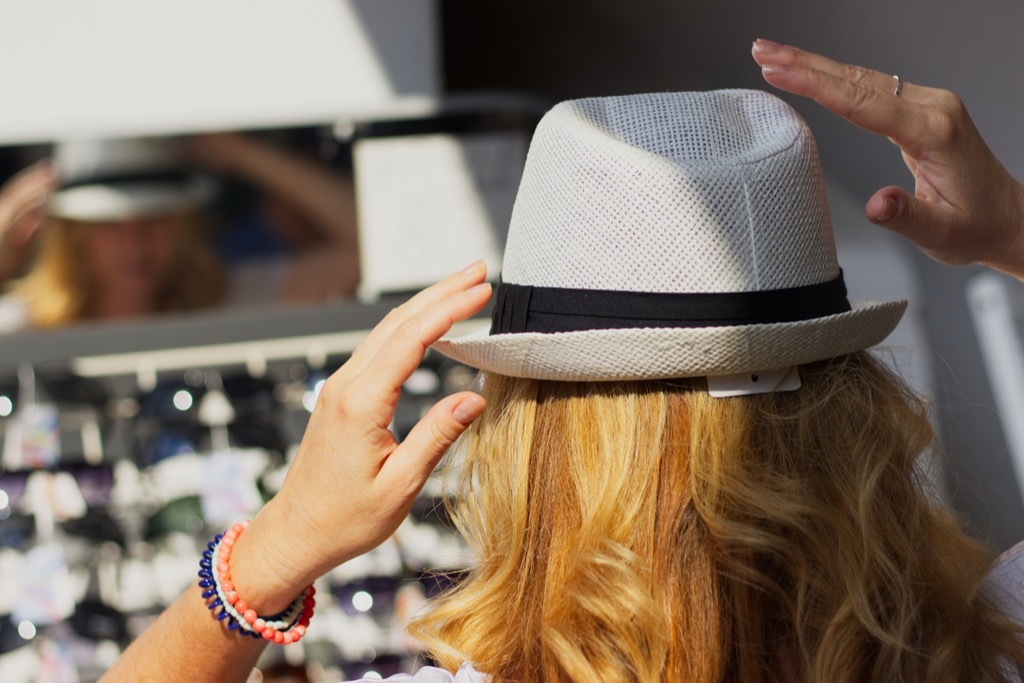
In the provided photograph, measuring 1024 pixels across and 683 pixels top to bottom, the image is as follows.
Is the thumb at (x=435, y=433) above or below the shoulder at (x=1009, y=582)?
above

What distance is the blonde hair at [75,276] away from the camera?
7.79 feet

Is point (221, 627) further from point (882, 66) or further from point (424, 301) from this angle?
point (882, 66)

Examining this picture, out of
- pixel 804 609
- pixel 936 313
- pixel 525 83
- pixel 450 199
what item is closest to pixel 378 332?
pixel 804 609

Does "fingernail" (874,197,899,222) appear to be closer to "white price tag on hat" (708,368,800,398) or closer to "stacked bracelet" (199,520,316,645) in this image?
"white price tag on hat" (708,368,800,398)

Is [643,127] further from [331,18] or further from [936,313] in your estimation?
[936,313]

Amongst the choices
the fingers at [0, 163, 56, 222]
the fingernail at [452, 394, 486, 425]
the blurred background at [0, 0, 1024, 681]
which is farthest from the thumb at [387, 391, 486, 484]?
the fingers at [0, 163, 56, 222]

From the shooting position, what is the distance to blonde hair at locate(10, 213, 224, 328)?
238 cm

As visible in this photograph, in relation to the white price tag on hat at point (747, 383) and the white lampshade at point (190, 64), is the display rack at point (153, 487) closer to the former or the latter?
the white lampshade at point (190, 64)

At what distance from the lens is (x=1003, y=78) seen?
2.12 meters

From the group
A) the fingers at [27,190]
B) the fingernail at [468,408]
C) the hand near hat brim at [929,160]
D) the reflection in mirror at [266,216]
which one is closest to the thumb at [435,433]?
the fingernail at [468,408]

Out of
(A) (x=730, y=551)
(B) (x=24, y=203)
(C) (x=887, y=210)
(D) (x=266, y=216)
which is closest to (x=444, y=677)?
(A) (x=730, y=551)

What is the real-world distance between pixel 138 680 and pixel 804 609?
70 centimetres

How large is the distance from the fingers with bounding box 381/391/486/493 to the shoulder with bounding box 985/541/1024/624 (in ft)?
1.77

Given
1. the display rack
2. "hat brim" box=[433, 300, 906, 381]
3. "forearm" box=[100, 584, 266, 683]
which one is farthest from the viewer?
the display rack
